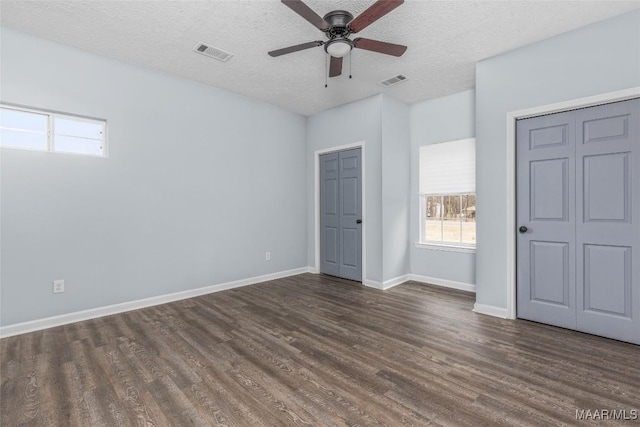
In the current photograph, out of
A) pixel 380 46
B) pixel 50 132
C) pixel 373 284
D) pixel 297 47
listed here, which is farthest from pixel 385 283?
pixel 50 132

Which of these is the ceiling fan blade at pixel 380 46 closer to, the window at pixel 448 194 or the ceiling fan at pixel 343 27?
the ceiling fan at pixel 343 27

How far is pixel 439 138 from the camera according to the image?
473 cm

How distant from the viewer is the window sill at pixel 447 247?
14.5 feet

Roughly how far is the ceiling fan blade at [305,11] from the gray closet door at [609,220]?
8.77 feet

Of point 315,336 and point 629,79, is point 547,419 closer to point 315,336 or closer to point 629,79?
point 315,336

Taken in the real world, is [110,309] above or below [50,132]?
below

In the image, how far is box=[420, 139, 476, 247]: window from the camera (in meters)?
4.48

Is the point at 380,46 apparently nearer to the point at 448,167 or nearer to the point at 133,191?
the point at 448,167

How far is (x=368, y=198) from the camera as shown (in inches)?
190

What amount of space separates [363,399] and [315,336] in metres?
1.02

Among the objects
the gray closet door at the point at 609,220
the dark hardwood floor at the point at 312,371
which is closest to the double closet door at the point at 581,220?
the gray closet door at the point at 609,220

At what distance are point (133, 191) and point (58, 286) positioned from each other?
49.9 inches

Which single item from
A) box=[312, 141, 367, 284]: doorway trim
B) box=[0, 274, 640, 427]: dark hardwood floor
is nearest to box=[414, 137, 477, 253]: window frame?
box=[312, 141, 367, 284]: doorway trim

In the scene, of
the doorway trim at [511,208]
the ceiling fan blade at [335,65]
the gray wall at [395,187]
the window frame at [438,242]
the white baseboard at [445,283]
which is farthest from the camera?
the gray wall at [395,187]
